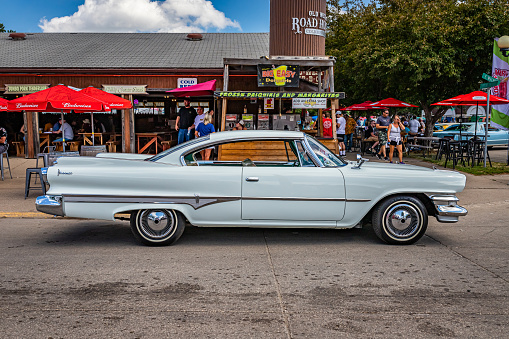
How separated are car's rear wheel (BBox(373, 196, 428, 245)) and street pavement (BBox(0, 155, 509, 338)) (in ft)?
0.48

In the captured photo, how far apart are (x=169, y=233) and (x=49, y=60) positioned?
15.9 m

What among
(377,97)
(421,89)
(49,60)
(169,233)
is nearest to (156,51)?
(49,60)

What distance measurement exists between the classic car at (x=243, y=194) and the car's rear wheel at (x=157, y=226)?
0.04ft

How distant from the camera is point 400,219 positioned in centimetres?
596

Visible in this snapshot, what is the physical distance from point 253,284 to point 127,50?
18379mm

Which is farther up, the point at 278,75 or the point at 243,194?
the point at 278,75

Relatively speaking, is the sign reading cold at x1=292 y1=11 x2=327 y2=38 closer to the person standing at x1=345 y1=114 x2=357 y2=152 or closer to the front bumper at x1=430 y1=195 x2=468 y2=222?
the person standing at x1=345 y1=114 x2=357 y2=152

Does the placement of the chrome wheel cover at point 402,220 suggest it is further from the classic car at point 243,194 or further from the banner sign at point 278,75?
the banner sign at point 278,75

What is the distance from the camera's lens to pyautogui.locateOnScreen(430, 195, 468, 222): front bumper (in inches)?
234

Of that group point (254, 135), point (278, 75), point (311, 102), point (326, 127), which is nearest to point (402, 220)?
point (254, 135)

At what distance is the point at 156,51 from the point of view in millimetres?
20828

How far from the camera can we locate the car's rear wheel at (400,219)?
593 centimetres

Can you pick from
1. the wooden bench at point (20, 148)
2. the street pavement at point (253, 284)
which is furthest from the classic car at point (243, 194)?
the wooden bench at point (20, 148)

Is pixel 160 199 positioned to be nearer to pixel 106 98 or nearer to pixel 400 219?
pixel 400 219
